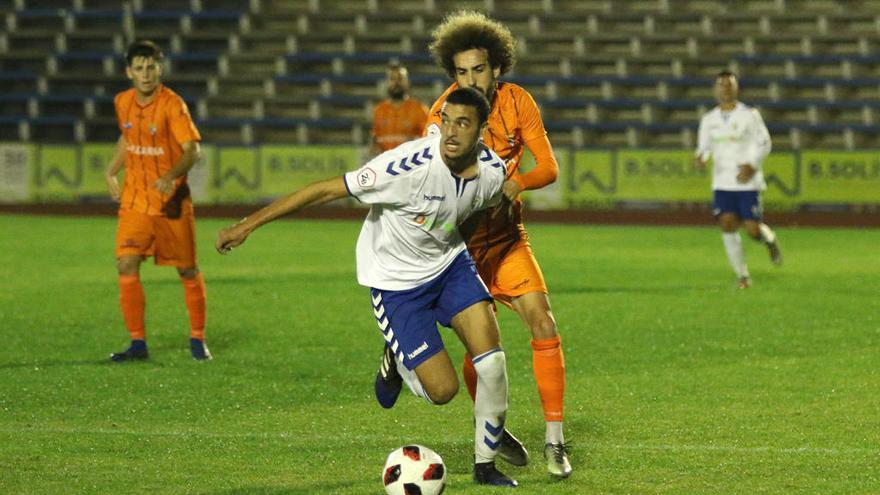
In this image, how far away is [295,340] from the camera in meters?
10.3

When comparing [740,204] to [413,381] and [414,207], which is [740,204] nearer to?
[413,381]

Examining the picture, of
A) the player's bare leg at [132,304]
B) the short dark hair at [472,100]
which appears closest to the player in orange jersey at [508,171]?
the short dark hair at [472,100]

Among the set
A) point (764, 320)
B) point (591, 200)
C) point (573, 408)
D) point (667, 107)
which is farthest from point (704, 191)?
point (573, 408)

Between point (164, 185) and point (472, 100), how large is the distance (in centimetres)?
400

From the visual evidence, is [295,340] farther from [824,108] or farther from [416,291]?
[824,108]

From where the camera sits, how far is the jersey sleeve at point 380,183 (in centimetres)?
560

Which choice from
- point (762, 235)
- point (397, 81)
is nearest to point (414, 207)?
point (762, 235)

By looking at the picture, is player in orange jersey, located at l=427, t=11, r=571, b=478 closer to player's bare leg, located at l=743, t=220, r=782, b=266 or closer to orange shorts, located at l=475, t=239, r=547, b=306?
orange shorts, located at l=475, t=239, r=547, b=306

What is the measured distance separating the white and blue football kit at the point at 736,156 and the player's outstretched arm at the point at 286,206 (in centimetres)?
925

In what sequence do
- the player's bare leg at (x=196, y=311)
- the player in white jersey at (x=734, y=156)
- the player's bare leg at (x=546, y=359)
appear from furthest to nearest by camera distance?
the player in white jersey at (x=734, y=156), the player's bare leg at (x=196, y=311), the player's bare leg at (x=546, y=359)

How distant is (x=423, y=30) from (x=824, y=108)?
7675mm

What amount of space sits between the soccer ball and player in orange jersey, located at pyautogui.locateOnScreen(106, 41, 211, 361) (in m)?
4.25

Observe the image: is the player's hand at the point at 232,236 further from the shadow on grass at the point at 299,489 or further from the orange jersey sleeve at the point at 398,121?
the orange jersey sleeve at the point at 398,121

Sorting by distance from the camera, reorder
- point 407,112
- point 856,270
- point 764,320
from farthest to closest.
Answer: point 407,112, point 856,270, point 764,320
